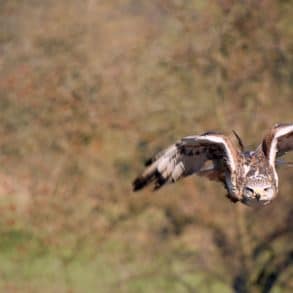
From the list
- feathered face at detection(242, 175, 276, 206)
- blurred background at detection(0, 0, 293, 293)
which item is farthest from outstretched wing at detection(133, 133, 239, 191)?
blurred background at detection(0, 0, 293, 293)

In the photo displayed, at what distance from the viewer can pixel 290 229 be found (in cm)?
1642

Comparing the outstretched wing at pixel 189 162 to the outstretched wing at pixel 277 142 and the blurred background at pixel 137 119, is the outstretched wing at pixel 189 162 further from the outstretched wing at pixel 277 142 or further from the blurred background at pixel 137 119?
the blurred background at pixel 137 119

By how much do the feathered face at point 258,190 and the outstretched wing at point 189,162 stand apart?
0.21 meters

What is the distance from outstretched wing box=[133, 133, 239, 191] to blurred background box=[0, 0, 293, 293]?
655cm

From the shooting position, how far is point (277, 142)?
9.21 metres

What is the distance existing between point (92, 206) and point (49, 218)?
21.2 inches

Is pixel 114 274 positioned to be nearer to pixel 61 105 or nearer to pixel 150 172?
pixel 61 105

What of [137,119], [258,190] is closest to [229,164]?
[258,190]

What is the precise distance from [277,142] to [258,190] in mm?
548

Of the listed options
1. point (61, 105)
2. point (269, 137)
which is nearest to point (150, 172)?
point (269, 137)

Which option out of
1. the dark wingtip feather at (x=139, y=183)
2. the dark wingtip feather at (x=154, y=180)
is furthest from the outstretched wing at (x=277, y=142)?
the dark wingtip feather at (x=139, y=183)

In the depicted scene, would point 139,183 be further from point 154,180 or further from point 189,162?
point 189,162

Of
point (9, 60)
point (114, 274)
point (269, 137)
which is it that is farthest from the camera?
point (114, 274)

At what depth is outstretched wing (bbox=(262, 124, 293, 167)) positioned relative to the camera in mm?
8875
